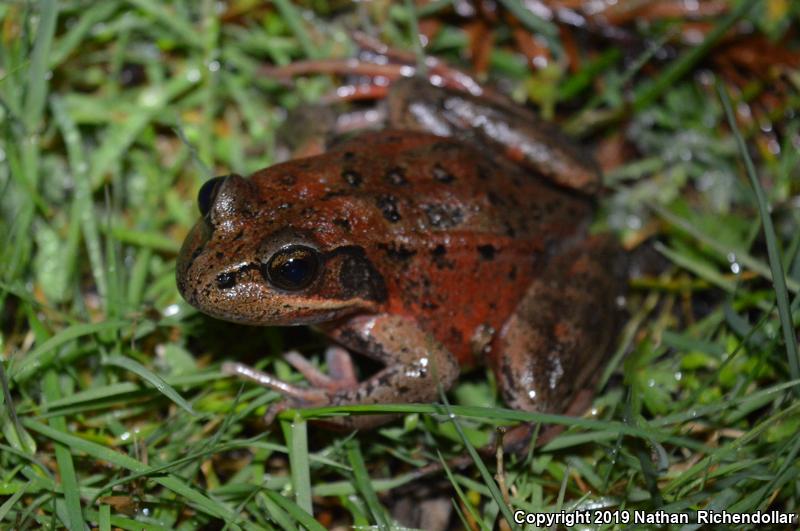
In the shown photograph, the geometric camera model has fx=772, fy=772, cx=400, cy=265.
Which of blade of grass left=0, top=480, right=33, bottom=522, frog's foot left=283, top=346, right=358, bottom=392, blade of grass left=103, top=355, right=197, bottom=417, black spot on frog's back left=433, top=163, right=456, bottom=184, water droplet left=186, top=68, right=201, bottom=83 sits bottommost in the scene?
blade of grass left=0, top=480, right=33, bottom=522

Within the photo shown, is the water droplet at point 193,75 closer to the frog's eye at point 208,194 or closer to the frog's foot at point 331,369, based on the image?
the frog's eye at point 208,194

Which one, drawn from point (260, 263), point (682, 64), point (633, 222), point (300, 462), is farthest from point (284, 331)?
point (682, 64)

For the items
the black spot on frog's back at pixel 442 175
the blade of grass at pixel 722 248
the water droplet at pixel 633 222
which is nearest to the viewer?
the black spot on frog's back at pixel 442 175

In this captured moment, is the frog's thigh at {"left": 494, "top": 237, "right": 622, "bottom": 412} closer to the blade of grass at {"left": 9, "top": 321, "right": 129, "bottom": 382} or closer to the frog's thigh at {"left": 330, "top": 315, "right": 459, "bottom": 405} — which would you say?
the frog's thigh at {"left": 330, "top": 315, "right": 459, "bottom": 405}

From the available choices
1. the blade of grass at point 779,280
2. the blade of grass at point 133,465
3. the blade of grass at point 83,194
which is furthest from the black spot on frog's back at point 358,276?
the blade of grass at point 779,280

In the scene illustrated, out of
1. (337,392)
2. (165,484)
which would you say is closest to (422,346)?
(337,392)

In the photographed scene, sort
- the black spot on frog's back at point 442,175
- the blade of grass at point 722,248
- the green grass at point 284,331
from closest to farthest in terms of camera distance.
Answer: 1. the green grass at point 284,331
2. the black spot on frog's back at point 442,175
3. the blade of grass at point 722,248

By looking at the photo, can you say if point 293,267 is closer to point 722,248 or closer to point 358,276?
point 358,276

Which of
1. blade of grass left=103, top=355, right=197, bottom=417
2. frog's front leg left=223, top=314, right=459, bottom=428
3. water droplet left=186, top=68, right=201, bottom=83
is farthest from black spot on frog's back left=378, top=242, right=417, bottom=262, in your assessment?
water droplet left=186, top=68, right=201, bottom=83

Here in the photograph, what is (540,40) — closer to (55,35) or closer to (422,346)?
(422,346)
